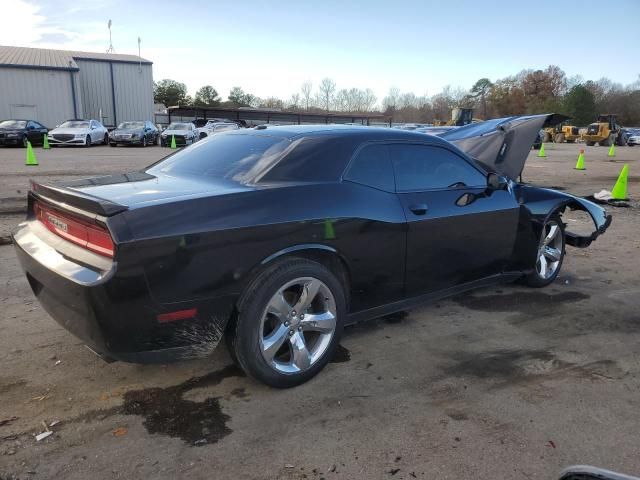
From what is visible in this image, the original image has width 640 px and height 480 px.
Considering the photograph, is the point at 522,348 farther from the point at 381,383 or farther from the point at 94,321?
the point at 94,321

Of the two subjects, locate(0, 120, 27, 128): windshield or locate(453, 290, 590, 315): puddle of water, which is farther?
locate(0, 120, 27, 128): windshield

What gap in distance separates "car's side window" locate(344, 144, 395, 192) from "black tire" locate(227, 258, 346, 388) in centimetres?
72

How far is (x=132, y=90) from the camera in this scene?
4034 cm

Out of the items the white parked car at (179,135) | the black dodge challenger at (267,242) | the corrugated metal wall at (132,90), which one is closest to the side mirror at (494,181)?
the black dodge challenger at (267,242)

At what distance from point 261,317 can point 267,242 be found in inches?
16.8

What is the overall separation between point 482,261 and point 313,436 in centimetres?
226

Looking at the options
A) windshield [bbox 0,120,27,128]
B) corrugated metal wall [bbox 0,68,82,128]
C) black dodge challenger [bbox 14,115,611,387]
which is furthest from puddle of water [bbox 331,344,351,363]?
corrugated metal wall [bbox 0,68,82,128]

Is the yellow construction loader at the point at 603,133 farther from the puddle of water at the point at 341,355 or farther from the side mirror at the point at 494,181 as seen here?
the puddle of water at the point at 341,355

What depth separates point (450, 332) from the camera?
402cm

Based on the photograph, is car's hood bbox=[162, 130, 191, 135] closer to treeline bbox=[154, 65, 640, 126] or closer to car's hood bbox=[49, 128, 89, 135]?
car's hood bbox=[49, 128, 89, 135]

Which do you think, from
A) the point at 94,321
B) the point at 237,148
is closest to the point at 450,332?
the point at 237,148

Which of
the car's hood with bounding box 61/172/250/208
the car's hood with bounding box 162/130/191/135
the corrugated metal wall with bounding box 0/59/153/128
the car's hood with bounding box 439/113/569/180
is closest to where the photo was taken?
the car's hood with bounding box 61/172/250/208

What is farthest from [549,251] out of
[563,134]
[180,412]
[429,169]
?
[563,134]

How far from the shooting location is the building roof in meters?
34.6
